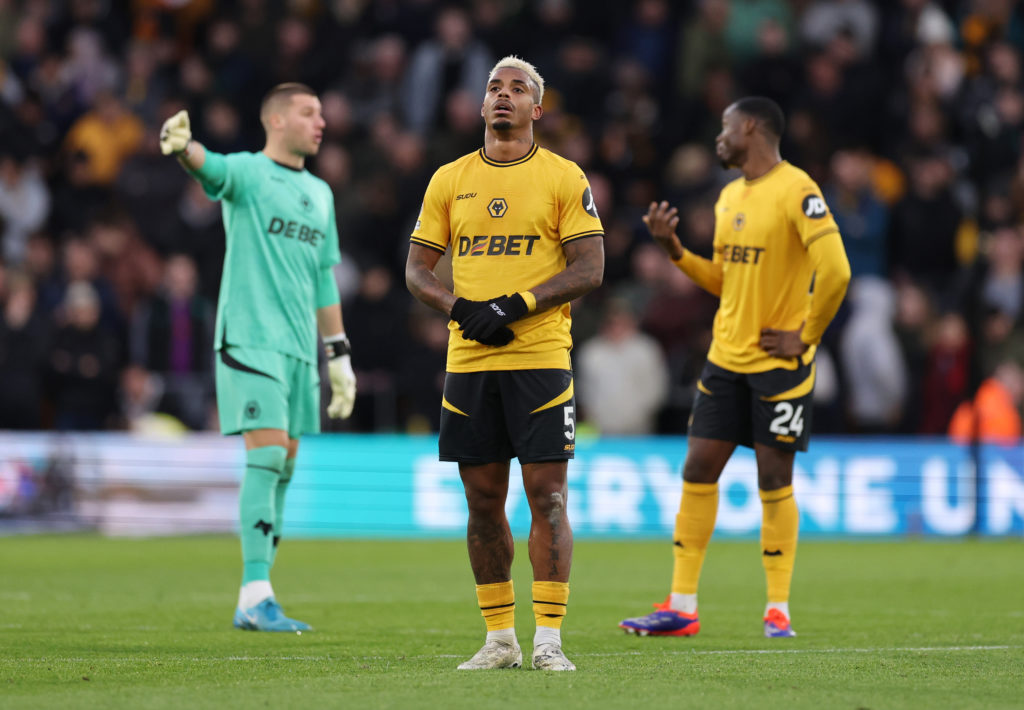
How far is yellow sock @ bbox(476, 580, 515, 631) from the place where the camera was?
636cm

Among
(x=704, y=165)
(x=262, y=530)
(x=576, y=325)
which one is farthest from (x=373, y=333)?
(x=262, y=530)

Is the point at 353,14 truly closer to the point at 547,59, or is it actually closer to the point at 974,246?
the point at 547,59

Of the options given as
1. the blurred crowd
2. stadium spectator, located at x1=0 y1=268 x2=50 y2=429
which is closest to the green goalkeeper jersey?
the blurred crowd

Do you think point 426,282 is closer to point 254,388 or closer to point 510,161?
point 510,161

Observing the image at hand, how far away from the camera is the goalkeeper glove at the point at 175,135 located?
7664 millimetres

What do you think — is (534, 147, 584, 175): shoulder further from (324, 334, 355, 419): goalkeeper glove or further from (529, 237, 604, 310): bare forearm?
(324, 334, 355, 419): goalkeeper glove

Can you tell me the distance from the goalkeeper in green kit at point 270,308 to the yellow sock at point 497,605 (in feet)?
6.07

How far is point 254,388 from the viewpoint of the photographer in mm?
8172

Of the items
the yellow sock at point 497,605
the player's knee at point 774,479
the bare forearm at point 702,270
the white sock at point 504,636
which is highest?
the bare forearm at point 702,270

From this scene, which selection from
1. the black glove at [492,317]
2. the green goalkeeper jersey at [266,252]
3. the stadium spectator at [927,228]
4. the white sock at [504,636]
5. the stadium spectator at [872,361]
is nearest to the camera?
the black glove at [492,317]

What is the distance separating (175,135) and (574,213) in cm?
236

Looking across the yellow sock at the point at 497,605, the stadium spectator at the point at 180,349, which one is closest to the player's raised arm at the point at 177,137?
the yellow sock at the point at 497,605

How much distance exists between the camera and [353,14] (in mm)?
21031

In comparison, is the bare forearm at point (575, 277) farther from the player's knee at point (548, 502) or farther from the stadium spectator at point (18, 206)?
the stadium spectator at point (18, 206)
